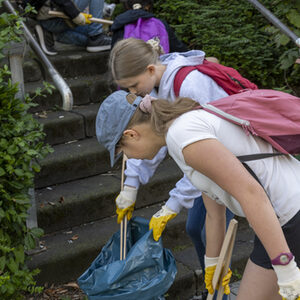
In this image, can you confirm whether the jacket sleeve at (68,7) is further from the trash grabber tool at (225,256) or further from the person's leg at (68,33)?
the trash grabber tool at (225,256)

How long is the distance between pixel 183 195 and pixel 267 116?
3.07 ft

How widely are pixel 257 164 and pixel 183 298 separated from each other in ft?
6.19

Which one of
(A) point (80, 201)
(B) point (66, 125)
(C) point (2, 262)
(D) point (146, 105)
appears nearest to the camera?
(D) point (146, 105)

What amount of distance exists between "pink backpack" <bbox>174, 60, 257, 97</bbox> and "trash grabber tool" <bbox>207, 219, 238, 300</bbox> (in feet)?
2.80

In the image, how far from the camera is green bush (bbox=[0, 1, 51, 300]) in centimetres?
300

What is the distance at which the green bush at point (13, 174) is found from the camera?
3.00 m

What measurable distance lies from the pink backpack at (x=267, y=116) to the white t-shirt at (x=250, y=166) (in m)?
0.04

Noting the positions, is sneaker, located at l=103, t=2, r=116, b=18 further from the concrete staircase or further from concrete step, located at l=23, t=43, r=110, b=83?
the concrete staircase

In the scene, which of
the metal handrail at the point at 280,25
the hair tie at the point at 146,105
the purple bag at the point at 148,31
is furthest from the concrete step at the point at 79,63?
the hair tie at the point at 146,105

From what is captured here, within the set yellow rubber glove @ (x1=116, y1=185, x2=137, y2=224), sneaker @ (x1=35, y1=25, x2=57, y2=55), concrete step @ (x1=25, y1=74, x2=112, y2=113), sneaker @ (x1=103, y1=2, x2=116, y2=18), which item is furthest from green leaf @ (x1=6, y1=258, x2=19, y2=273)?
sneaker @ (x1=103, y1=2, x2=116, y2=18)

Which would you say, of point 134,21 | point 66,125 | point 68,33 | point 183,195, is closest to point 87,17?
point 68,33

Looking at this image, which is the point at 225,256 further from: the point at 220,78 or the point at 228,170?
the point at 220,78

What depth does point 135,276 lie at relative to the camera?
9.36 ft

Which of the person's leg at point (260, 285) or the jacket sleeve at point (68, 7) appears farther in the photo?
the jacket sleeve at point (68, 7)
